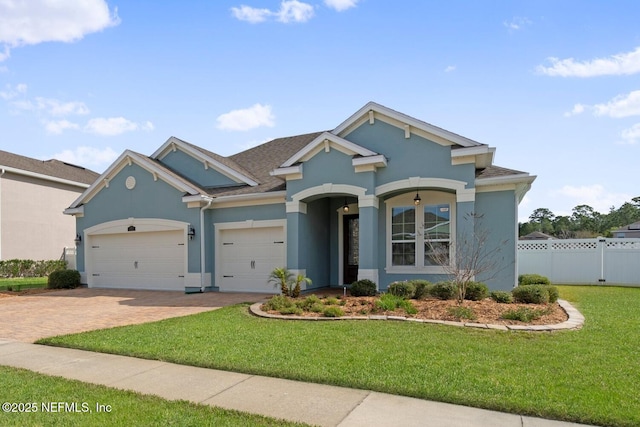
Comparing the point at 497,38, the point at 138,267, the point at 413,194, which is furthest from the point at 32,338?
the point at 497,38

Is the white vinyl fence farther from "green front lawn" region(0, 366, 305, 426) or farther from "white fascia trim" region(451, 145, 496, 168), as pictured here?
"green front lawn" region(0, 366, 305, 426)

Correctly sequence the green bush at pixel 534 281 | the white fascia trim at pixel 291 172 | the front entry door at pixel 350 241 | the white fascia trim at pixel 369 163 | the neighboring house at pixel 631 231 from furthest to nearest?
the neighboring house at pixel 631 231 → the front entry door at pixel 350 241 → the white fascia trim at pixel 291 172 → the green bush at pixel 534 281 → the white fascia trim at pixel 369 163

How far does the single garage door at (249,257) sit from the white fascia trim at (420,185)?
3924 millimetres

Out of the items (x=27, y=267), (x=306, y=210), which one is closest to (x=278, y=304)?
(x=306, y=210)

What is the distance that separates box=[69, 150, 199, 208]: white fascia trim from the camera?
1422 centimetres

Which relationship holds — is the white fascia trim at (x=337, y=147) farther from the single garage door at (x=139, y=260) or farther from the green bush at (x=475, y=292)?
the single garage door at (x=139, y=260)

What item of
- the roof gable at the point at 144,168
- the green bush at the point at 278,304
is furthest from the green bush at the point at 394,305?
the roof gable at the point at 144,168

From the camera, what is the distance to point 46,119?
48.8ft

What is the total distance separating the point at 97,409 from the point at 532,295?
8.78 m

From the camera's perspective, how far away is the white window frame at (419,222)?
1184 centimetres

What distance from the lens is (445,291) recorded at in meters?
9.52

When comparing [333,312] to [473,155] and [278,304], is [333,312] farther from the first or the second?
[473,155]

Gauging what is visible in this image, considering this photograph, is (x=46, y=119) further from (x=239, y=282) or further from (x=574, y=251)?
(x=574, y=251)

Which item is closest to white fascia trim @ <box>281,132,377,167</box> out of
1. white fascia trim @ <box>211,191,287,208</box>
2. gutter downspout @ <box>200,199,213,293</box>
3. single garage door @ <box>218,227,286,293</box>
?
white fascia trim @ <box>211,191,287,208</box>
